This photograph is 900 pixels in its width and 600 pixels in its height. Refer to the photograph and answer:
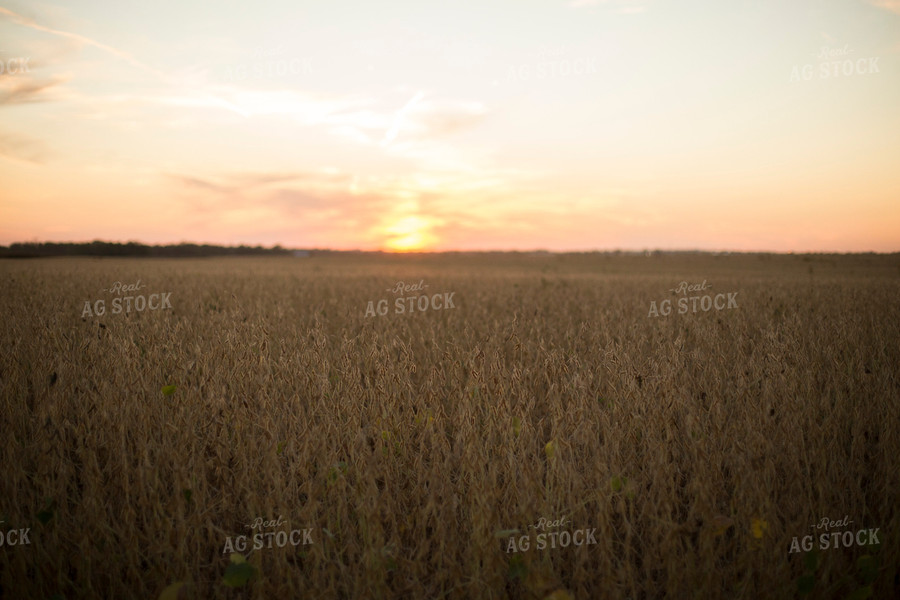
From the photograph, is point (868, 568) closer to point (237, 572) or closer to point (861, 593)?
point (861, 593)

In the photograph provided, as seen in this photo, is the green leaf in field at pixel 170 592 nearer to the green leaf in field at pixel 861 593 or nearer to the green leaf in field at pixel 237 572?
the green leaf in field at pixel 237 572

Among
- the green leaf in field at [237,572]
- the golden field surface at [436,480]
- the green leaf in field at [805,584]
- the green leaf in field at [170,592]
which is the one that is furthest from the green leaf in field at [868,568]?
the green leaf in field at [170,592]

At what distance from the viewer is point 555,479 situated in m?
2.94

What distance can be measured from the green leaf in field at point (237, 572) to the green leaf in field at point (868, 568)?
9.86ft

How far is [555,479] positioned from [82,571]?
266 cm

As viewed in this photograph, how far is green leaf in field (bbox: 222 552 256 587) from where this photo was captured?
2.04 meters

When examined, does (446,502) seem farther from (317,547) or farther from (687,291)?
(687,291)

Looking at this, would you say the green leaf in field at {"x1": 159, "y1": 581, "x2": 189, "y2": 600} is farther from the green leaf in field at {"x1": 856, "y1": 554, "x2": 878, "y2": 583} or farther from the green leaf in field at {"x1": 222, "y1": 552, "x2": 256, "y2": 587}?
the green leaf in field at {"x1": 856, "y1": 554, "x2": 878, "y2": 583}

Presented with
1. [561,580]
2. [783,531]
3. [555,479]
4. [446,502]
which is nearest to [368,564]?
[446,502]

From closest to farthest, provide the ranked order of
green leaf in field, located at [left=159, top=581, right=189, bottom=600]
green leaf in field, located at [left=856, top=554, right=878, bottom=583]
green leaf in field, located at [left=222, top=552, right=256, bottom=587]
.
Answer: green leaf in field, located at [left=159, top=581, right=189, bottom=600]
green leaf in field, located at [left=222, top=552, right=256, bottom=587]
green leaf in field, located at [left=856, top=554, right=878, bottom=583]

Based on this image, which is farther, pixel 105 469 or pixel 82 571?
pixel 105 469

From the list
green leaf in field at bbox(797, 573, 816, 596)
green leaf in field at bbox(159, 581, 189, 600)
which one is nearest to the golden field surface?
green leaf in field at bbox(797, 573, 816, 596)

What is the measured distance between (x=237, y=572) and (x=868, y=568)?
10.1 feet

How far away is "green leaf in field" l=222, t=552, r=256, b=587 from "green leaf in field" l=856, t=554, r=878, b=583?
3.01 m
